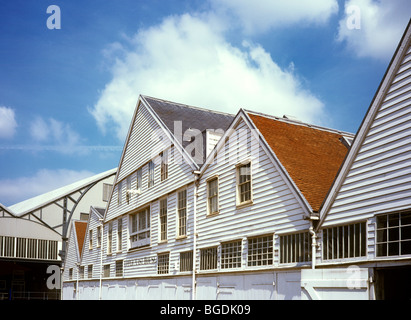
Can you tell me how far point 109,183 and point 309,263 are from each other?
141 ft

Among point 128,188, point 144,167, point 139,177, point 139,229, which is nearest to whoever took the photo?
point 139,229

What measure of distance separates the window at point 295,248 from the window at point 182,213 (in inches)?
314

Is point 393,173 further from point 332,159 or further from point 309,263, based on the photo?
point 332,159

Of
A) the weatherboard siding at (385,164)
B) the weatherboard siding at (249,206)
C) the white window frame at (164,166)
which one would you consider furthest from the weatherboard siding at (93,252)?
the weatherboard siding at (385,164)

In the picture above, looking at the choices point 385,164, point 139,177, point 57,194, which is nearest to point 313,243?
point 385,164

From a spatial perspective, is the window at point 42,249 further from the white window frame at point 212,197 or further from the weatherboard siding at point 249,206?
the white window frame at point 212,197

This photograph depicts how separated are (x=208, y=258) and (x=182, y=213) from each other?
3.68 meters

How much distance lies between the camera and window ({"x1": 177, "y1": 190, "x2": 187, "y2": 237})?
79.2 ft

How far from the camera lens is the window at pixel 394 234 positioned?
41.4ft

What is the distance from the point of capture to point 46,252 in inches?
1994

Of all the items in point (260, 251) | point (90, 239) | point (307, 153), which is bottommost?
point (90, 239)

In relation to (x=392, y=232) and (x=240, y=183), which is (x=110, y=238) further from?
(x=392, y=232)

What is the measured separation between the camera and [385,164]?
1346 centimetres

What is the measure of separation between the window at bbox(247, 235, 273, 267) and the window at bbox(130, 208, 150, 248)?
10.8m
